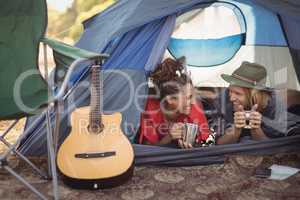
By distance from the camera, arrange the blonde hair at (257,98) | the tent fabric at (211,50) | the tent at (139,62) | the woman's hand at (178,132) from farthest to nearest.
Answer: the tent fabric at (211,50)
the blonde hair at (257,98)
the woman's hand at (178,132)
the tent at (139,62)

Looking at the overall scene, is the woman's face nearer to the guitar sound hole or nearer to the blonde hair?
the blonde hair

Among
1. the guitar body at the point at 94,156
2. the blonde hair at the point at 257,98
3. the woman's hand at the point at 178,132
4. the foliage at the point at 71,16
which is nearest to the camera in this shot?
the guitar body at the point at 94,156

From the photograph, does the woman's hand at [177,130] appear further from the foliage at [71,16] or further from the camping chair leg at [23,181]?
the foliage at [71,16]

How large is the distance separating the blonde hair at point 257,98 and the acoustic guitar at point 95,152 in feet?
2.70

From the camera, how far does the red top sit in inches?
102

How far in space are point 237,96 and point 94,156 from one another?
0.99 meters

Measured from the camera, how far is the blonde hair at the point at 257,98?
2.66 metres

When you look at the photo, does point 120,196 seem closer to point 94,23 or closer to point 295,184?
point 295,184

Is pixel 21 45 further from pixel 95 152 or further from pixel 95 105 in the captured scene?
pixel 95 152

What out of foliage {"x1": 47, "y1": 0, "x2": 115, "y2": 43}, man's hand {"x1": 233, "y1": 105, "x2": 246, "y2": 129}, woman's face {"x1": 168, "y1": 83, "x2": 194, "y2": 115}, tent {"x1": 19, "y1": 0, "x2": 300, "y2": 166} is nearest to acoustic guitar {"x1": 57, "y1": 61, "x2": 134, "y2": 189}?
tent {"x1": 19, "y1": 0, "x2": 300, "y2": 166}

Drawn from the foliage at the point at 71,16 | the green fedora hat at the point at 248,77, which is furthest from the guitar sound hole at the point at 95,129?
the foliage at the point at 71,16

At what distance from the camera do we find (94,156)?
7.24 feet

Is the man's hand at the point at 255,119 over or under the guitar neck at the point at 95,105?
under

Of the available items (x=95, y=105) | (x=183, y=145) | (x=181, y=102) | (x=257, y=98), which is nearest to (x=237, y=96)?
(x=257, y=98)
